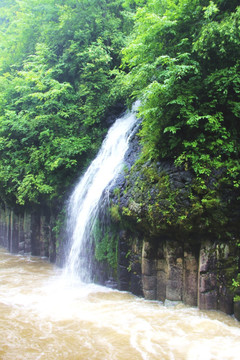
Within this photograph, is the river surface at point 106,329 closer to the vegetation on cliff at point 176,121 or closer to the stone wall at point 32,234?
the vegetation on cliff at point 176,121

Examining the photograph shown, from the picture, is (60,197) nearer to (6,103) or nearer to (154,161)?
(154,161)

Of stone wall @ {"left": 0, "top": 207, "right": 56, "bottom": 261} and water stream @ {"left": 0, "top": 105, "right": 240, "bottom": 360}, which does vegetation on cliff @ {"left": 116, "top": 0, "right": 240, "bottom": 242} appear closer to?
water stream @ {"left": 0, "top": 105, "right": 240, "bottom": 360}

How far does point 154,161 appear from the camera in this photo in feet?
25.6

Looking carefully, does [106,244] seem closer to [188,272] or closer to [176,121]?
[188,272]

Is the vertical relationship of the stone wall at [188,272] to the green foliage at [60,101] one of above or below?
below

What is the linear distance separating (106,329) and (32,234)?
29.4 feet

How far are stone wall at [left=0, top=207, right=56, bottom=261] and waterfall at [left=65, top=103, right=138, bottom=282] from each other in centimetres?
264

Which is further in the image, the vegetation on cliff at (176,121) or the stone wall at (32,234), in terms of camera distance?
the stone wall at (32,234)

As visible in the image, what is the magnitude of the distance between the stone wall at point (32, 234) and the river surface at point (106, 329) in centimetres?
508

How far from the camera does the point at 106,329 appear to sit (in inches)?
234

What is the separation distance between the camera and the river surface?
506cm

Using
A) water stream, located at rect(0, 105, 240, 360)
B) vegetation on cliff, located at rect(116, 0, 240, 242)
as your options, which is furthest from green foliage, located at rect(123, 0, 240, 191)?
water stream, located at rect(0, 105, 240, 360)

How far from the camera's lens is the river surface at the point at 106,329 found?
199 inches

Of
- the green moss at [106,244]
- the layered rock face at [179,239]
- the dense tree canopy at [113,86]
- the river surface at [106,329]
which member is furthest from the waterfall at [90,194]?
the layered rock face at [179,239]
